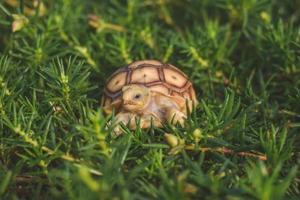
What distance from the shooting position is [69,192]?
1979mm

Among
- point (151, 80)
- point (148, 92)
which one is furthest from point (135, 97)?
point (151, 80)

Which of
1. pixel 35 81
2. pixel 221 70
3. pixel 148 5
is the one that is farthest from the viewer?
pixel 148 5

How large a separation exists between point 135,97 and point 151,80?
248 millimetres

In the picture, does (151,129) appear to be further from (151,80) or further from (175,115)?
(151,80)

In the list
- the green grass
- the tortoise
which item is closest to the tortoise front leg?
the tortoise

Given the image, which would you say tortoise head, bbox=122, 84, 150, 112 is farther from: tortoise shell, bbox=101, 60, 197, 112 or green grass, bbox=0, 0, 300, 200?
green grass, bbox=0, 0, 300, 200

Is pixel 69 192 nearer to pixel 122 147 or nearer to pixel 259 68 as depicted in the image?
pixel 122 147

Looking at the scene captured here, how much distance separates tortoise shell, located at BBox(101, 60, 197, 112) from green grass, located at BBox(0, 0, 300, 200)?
0.13 m

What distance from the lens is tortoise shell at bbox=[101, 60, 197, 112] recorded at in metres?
3.05

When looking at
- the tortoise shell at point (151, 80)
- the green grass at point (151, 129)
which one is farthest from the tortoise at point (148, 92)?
the green grass at point (151, 129)

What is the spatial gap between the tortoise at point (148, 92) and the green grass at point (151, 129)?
13 centimetres

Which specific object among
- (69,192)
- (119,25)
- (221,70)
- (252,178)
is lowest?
(69,192)

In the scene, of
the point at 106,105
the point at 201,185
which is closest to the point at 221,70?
the point at 106,105

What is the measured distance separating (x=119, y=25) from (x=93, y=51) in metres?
0.46
